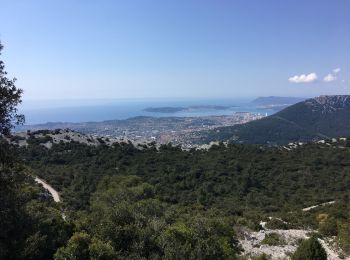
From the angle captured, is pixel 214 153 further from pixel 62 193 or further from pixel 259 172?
pixel 62 193

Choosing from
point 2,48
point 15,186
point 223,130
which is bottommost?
point 223,130

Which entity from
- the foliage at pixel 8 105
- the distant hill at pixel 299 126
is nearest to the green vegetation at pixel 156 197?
the foliage at pixel 8 105

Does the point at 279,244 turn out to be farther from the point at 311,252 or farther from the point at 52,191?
the point at 52,191

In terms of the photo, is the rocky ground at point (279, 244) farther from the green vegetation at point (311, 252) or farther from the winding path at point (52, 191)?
the winding path at point (52, 191)

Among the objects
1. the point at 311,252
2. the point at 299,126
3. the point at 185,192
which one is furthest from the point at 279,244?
the point at 299,126

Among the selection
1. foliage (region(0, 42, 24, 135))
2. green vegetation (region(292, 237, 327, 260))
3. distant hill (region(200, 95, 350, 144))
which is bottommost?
distant hill (region(200, 95, 350, 144))

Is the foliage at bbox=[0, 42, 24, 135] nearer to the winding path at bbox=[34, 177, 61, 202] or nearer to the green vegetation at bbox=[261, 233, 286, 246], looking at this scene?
the green vegetation at bbox=[261, 233, 286, 246]

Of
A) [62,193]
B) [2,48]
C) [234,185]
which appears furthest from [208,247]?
[234,185]

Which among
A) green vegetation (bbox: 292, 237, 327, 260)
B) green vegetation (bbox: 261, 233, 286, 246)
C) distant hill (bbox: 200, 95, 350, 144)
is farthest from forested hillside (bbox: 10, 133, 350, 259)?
distant hill (bbox: 200, 95, 350, 144)

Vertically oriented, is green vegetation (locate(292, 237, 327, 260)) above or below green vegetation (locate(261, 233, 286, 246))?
above
